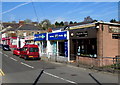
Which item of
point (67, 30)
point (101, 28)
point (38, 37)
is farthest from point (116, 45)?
point (38, 37)

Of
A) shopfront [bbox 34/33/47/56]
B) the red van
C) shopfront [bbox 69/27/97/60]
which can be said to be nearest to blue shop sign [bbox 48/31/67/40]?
shopfront [bbox 69/27/97/60]

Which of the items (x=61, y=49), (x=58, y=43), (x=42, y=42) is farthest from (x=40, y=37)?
(x=61, y=49)

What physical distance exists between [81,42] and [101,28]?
407 centimetres

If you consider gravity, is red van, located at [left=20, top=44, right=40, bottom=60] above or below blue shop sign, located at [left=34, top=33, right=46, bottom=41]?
below

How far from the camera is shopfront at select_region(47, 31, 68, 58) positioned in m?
26.3

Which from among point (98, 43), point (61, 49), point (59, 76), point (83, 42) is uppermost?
point (83, 42)

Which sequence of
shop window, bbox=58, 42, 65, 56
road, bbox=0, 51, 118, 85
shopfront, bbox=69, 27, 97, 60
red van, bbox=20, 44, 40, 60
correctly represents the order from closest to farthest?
road, bbox=0, 51, 118, 85 < shopfront, bbox=69, 27, 97, 60 < red van, bbox=20, 44, 40, 60 < shop window, bbox=58, 42, 65, 56

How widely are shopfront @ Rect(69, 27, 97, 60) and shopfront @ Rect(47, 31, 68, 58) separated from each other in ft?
4.72

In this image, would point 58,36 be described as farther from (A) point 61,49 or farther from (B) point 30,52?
(B) point 30,52

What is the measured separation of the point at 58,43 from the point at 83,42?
7116 mm

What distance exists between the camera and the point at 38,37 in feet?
123

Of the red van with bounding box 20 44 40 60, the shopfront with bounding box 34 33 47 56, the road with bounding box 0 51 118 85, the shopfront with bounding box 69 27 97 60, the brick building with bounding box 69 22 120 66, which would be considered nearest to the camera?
the road with bounding box 0 51 118 85

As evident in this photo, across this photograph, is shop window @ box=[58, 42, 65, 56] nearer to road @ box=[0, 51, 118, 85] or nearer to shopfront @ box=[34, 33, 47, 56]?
shopfront @ box=[34, 33, 47, 56]

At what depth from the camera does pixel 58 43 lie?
2930cm
